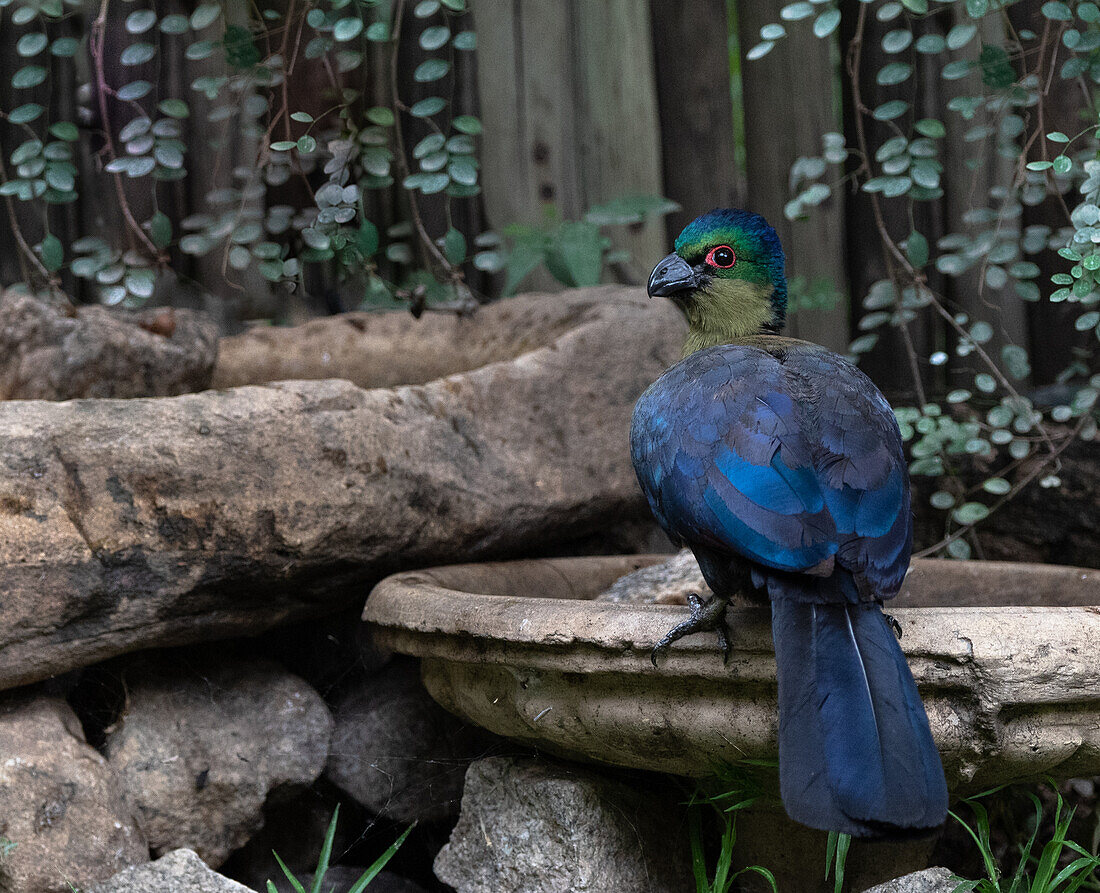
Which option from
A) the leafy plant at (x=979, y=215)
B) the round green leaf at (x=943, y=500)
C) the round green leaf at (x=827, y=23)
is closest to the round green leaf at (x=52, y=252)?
the leafy plant at (x=979, y=215)

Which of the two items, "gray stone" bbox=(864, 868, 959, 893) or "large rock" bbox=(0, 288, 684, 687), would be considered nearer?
"gray stone" bbox=(864, 868, 959, 893)

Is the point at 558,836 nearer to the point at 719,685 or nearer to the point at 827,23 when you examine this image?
the point at 719,685

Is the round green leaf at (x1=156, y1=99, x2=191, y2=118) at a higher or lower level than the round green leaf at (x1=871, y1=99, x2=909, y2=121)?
higher

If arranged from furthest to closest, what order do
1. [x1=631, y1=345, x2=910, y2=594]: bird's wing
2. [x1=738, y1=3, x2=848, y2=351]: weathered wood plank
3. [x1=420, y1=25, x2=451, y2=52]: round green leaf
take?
[x1=738, y1=3, x2=848, y2=351]: weathered wood plank, [x1=420, y1=25, x2=451, y2=52]: round green leaf, [x1=631, y1=345, x2=910, y2=594]: bird's wing

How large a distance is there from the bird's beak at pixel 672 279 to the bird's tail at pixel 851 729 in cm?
92

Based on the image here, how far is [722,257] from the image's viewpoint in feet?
7.30

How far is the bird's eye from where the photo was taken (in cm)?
223

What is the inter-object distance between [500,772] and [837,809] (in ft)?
3.04

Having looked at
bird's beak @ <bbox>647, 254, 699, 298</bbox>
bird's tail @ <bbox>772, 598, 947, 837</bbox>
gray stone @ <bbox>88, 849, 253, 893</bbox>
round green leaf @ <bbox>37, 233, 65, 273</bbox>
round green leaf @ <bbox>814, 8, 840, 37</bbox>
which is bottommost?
gray stone @ <bbox>88, 849, 253, 893</bbox>

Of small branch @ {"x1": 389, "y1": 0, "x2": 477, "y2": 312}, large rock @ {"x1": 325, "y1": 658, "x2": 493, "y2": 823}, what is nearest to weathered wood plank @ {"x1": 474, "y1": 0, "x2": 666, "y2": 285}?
small branch @ {"x1": 389, "y1": 0, "x2": 477, "y2": 312}

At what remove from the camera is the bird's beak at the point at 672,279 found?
2.21 m

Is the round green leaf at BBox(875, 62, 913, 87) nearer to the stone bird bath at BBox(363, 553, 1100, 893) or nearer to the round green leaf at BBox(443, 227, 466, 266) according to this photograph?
the round green leaf at BBox(443, 227, 466, 266)

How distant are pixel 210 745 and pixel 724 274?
1.50 meters

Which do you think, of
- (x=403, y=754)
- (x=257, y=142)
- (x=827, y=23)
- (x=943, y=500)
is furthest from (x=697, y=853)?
(x=257, y=142)
